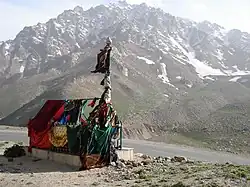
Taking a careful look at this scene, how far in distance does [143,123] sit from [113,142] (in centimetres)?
6320

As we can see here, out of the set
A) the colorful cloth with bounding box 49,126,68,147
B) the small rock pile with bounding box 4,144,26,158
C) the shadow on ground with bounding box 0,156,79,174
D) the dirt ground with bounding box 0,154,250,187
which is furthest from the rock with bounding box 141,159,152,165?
the small rock pile with bounding box 4,144,26,158

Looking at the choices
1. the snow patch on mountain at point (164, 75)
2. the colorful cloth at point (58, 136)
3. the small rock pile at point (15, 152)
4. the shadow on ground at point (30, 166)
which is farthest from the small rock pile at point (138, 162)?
the snow patch on mountain at point (164, 75)

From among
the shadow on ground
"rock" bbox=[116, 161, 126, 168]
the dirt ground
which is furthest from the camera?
"rock" bbox=[116, 161, 126, 168]

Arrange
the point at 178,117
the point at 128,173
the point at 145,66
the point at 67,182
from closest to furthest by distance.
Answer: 1. the point at 67,182
2. the point at 128,173
3. the point at 178,117
4. the point at 145,66

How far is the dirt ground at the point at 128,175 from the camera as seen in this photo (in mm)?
17344

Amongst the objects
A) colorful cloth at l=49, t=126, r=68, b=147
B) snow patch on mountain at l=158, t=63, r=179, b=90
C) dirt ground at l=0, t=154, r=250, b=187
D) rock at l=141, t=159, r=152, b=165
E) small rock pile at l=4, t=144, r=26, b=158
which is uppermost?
snow patch on mountain at l=158, t=63, r=179, b=90

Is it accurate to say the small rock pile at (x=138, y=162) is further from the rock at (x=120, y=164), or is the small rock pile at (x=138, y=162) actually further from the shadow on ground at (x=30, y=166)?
the shadow on ground at (x=30, y=166)

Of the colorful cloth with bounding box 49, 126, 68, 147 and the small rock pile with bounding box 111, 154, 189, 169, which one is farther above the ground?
the colorful cloth with bounding box 49, 126, 68, 147

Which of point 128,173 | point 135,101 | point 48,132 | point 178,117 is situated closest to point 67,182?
point 128,173

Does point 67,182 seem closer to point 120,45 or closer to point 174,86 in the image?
point 174,86

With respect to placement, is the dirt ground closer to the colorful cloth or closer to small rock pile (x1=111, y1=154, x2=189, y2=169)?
small rock pile (x1=111, y1=154, x2=189, y2=169)

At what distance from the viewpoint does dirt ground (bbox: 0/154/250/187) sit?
1734cm

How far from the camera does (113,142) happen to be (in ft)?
77.8

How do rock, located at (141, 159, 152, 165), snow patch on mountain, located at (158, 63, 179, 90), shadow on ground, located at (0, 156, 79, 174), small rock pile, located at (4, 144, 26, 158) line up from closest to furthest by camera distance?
shadow on ground, located at (0, 156, 79, 174), rock, located at (141, 159, 152, 165), small rock pile, located at (4, 144, 26, 158), snow patch on mountain, located at (158, 63, 179, 90)
